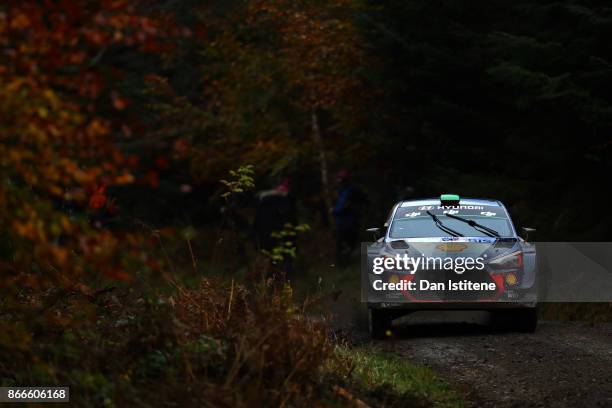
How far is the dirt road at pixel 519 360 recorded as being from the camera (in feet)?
35.3

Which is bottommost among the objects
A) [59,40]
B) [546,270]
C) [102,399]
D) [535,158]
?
[546,270]

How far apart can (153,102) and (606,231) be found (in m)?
15.6

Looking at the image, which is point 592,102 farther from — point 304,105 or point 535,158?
point 304,105

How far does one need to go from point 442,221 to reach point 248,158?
1510cm

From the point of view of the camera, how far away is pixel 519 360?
505 inches

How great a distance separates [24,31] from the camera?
6.36m

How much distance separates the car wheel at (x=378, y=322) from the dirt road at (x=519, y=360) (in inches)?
8.3

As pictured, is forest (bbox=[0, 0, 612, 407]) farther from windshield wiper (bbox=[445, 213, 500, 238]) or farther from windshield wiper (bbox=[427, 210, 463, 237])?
windshield wiper (bbox=[445, 213, 500, 238])

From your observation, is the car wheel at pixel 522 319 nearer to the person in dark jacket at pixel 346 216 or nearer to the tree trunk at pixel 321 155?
the person in dark jacket at pixel 346 216

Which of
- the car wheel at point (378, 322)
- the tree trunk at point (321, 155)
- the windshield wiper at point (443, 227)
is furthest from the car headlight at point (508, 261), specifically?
the tree trunk at point (321, 155)

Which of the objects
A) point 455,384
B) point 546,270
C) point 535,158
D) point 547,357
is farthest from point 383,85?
point 455,384

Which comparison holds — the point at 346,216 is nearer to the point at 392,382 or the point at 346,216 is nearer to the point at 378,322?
the point at 378,322

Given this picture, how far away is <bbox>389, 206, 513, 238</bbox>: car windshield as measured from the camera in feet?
50.1

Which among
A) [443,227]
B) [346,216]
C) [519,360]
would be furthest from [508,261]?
[346,216]
